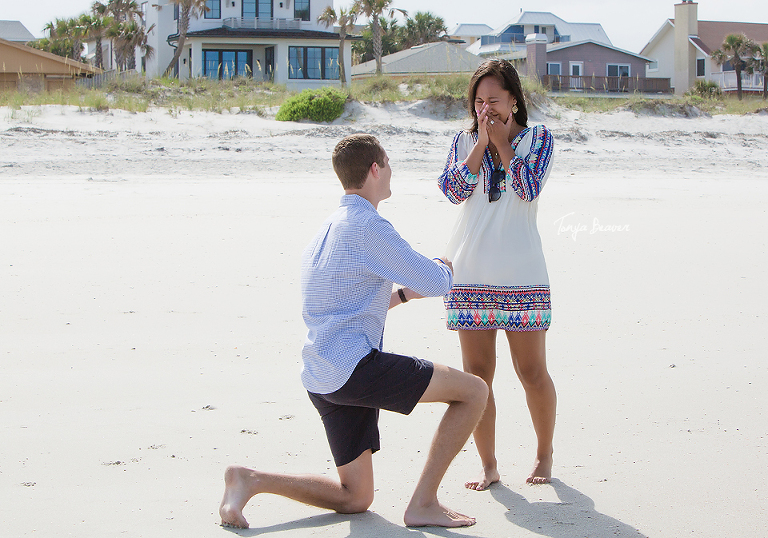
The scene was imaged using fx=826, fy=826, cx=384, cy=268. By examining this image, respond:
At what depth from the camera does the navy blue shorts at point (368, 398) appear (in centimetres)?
277

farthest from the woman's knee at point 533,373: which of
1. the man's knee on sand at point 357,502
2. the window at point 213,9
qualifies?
the window at point 213,9

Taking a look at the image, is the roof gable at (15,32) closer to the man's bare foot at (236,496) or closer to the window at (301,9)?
the window at (301,9)

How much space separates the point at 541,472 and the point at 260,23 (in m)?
38.2

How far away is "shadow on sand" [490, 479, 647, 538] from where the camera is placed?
299 cm

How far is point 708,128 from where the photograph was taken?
22.4 metres

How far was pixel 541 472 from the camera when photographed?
3451mm

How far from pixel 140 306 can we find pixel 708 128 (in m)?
19.8

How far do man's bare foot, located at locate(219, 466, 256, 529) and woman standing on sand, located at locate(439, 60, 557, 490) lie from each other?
38.2 inches

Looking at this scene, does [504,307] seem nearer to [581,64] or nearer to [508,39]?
[581,64]

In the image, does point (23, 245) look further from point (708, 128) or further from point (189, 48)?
point (189, 48)

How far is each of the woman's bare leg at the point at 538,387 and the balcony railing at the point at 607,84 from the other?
1372 inches

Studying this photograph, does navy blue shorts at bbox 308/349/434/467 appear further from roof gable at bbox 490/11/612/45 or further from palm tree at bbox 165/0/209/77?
roof gable at bbox 490/11/612/45

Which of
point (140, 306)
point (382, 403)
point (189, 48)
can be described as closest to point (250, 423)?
point (382, 403)

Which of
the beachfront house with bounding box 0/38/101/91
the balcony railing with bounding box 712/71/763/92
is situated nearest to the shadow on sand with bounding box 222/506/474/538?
the beachfront house with bounding box 0/38/101/91
